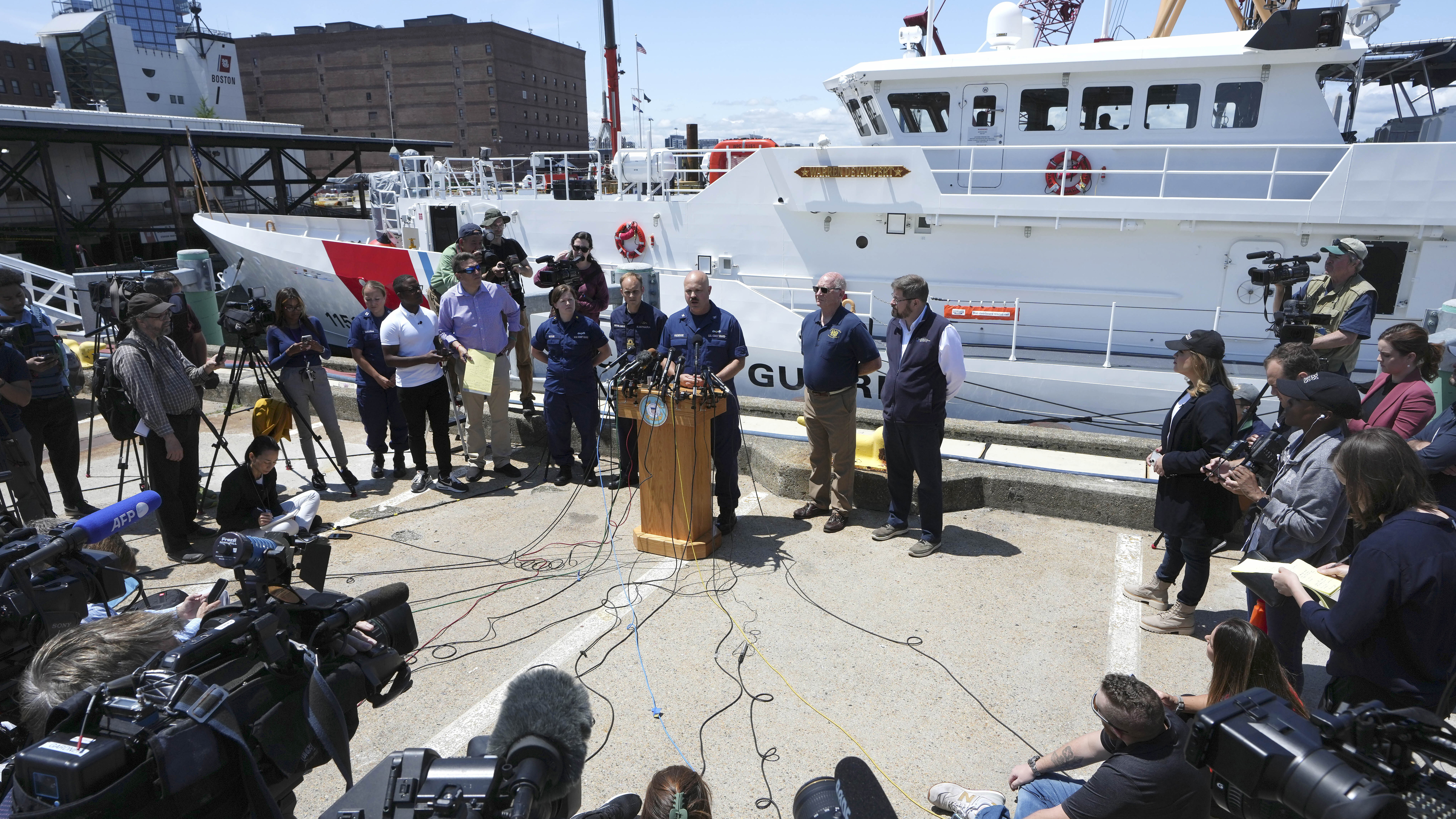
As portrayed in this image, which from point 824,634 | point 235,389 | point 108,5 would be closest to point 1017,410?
point 824,634

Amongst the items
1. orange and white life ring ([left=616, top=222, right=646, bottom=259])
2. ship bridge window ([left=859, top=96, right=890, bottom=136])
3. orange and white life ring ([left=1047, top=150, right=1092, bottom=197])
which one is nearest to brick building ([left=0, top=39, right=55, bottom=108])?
orange and white life ring ([left=616, top=222, right=646, bottom=259])

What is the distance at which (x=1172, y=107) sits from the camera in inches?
350

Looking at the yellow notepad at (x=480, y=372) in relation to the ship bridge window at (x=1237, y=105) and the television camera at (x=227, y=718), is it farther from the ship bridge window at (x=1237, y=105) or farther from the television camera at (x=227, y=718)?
the ship bridge window at (x=1237, y=105)

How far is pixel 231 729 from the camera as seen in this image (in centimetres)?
134

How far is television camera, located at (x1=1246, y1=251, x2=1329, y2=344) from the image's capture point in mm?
5230

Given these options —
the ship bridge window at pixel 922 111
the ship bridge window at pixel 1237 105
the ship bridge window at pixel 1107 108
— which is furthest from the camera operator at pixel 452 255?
the ship bridge window at pixel 1237 105

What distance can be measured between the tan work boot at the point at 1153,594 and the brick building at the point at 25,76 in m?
A: 77.0

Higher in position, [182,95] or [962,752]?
[182,95]

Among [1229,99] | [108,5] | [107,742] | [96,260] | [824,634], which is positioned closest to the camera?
[107,742]

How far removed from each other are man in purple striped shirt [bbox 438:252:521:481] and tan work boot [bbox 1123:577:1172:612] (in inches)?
175

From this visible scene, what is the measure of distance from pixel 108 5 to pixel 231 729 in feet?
258

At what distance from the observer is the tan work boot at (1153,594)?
13.2ft

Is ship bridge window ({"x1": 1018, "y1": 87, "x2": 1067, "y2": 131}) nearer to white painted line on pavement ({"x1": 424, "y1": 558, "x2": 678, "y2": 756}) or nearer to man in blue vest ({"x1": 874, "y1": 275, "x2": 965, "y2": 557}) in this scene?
man in blue vest ({"x1": 874, "y1": 275, "x2": 965, "y2": 557})

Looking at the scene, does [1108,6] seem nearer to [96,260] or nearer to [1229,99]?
[1229,99]
